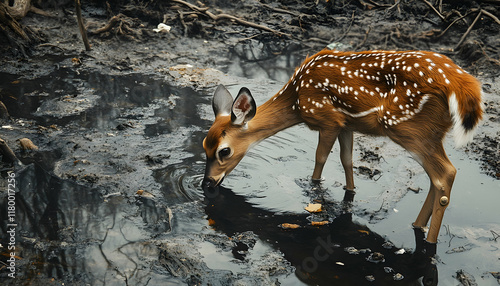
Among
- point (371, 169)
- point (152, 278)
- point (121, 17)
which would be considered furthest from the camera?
point (121, 17)

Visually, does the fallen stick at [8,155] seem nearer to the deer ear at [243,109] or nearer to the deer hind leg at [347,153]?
the deer ear at [243,109]

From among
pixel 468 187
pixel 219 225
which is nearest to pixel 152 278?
pixel 219 225

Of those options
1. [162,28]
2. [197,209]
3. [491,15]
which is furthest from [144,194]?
[491,15]

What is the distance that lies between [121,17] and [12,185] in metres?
6.44

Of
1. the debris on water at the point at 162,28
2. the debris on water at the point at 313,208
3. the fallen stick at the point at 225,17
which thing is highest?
the fallen stick at the point at 225,17

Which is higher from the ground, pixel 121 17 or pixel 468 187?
pixel 121 17

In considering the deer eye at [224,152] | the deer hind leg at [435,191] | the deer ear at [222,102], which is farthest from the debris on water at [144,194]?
the deer hind leg at [435,191]

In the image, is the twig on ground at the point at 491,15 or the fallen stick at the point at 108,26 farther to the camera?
the twig on ground at the point at 491,15

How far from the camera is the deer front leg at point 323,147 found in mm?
5723

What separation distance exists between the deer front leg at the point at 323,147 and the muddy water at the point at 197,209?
0.16 m

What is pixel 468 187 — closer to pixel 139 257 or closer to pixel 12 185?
pixel 139 257

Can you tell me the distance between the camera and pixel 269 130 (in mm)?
5957

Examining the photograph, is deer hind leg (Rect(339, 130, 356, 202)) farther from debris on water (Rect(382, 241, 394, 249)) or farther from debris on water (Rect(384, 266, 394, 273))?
debris on water (Rect(384, 266, 394, 273))

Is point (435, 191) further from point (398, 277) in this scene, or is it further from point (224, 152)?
point (224, 152)
